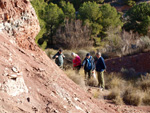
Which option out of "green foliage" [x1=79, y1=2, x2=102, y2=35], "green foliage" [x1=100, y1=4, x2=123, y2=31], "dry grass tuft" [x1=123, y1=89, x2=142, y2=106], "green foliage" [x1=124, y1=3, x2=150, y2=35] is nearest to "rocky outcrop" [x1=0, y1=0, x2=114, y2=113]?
"dry grass tuft" [x1=123, y1=89, x2=142, y2=106]

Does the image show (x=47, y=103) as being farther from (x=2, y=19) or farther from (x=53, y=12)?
(x=53, y=12)

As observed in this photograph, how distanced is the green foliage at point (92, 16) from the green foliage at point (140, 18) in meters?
3.43

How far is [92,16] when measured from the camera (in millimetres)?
22234

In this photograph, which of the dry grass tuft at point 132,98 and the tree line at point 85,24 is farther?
the tree line at point 85,24

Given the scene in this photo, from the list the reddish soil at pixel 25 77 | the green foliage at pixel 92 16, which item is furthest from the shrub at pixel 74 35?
the reddish soil at pixel 25 77

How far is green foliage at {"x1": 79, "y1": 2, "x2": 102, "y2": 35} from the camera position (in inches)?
856

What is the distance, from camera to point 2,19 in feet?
13.6

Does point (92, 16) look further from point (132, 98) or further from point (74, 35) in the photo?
point (132, 98)

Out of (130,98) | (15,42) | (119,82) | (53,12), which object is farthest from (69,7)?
(15,42)

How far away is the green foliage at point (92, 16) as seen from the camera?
2173 centimetres

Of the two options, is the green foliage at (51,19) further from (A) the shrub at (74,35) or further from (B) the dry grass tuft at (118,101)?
(B) the dry grass tuft at (118,101)

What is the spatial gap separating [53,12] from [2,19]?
61.7ft

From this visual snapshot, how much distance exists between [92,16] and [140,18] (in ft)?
17.0

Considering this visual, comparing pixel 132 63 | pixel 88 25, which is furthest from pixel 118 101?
pixel 88 25
